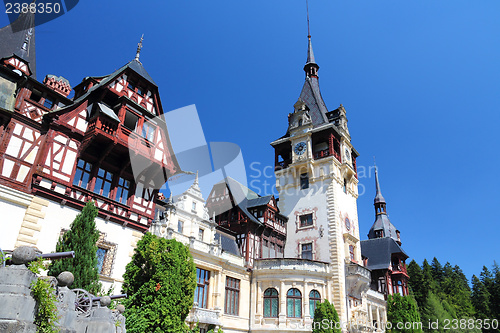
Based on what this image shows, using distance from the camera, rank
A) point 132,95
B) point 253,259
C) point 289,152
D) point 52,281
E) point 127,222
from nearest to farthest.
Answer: point 52,281 → point 127,222 → point 132,95 → point 253,259 → point 289,152

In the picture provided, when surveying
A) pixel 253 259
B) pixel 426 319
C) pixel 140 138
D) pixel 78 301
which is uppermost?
pixel 140 138

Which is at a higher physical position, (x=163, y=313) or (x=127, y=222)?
(x=127, y=222)

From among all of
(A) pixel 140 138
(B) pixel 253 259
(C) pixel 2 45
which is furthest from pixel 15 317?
(B) pixel 253 259

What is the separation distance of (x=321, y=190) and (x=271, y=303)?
1268 centimetres

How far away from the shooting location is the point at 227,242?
A: 3150 cm

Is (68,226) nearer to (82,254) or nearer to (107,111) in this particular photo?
(82,254)

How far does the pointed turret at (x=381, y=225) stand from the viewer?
6494 centimetres

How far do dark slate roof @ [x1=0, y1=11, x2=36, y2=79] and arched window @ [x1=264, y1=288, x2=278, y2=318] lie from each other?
75.1ft

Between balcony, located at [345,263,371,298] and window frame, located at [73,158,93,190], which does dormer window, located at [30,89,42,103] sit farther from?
balcony, located at [345,263,371,298]

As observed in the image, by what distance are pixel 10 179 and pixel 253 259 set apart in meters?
20.2

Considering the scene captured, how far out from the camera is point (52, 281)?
26.6ft

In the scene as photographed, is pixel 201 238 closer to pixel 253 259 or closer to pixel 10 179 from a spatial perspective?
pixel 253 259

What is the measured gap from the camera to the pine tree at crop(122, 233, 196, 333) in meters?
18.7

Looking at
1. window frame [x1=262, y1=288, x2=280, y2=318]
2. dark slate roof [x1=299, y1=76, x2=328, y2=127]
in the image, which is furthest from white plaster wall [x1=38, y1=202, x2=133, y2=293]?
dark slate roof [x1=299, y1=76, x2=328, y2=127]
